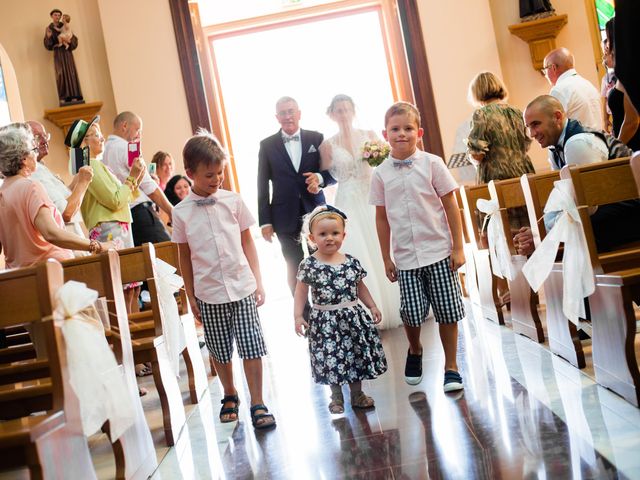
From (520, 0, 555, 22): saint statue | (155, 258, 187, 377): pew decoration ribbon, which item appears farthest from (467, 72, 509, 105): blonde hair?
(520, 0, 555, 22): saint statue

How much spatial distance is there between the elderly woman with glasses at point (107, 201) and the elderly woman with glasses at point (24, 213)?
4.25ft

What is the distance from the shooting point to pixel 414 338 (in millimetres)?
4016

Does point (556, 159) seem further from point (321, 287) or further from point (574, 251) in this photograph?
point (321, 287)

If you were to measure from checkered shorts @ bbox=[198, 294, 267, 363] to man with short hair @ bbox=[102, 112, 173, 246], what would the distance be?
2.53 m

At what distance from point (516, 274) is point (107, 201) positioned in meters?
2.69

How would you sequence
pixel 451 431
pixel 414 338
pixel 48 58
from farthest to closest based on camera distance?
pixel 48 58, pixel 414 338, pixel 451 431

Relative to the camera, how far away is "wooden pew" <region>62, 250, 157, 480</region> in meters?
3.12

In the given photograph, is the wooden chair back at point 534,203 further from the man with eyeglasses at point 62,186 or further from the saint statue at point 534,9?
the saint statue at point 534,9

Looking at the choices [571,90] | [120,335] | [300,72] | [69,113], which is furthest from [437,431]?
[300,72]

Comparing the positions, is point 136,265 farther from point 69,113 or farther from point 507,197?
point 69,113

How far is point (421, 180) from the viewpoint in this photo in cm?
398

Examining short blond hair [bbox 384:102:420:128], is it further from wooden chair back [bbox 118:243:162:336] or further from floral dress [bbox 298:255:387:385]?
wooden chair back [bbox 118:243:162:336]

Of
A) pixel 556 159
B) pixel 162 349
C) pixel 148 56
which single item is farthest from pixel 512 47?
pixel 162 349

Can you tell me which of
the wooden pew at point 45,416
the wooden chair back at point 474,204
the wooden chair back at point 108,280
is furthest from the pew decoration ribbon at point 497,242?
the wooden pew at point 45,416
